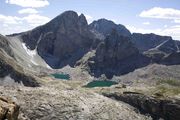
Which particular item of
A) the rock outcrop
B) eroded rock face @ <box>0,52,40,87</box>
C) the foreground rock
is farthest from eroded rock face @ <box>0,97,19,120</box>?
eroded rock face @ <box>0,52,40,87</box>

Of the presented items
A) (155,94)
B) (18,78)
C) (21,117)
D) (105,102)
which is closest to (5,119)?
(21,117)

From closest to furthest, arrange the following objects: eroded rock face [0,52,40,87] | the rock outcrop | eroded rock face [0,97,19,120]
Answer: eroded rock face [0,97,19,120] < the rock outcrop < eroded rock face [0,52,40,87]

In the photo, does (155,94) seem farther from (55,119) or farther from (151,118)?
(55,119)

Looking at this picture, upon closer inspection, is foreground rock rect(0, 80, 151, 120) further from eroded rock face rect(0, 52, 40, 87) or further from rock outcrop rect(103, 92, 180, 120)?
eroded rock face rect(0, 52, 40, 87)

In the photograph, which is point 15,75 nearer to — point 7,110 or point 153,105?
point 153,105

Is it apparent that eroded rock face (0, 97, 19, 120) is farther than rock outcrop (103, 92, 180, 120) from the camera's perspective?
No

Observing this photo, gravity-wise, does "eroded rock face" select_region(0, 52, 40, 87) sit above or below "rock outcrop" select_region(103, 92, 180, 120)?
above

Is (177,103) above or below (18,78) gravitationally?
below

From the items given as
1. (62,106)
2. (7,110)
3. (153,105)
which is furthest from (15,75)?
(7,110)
